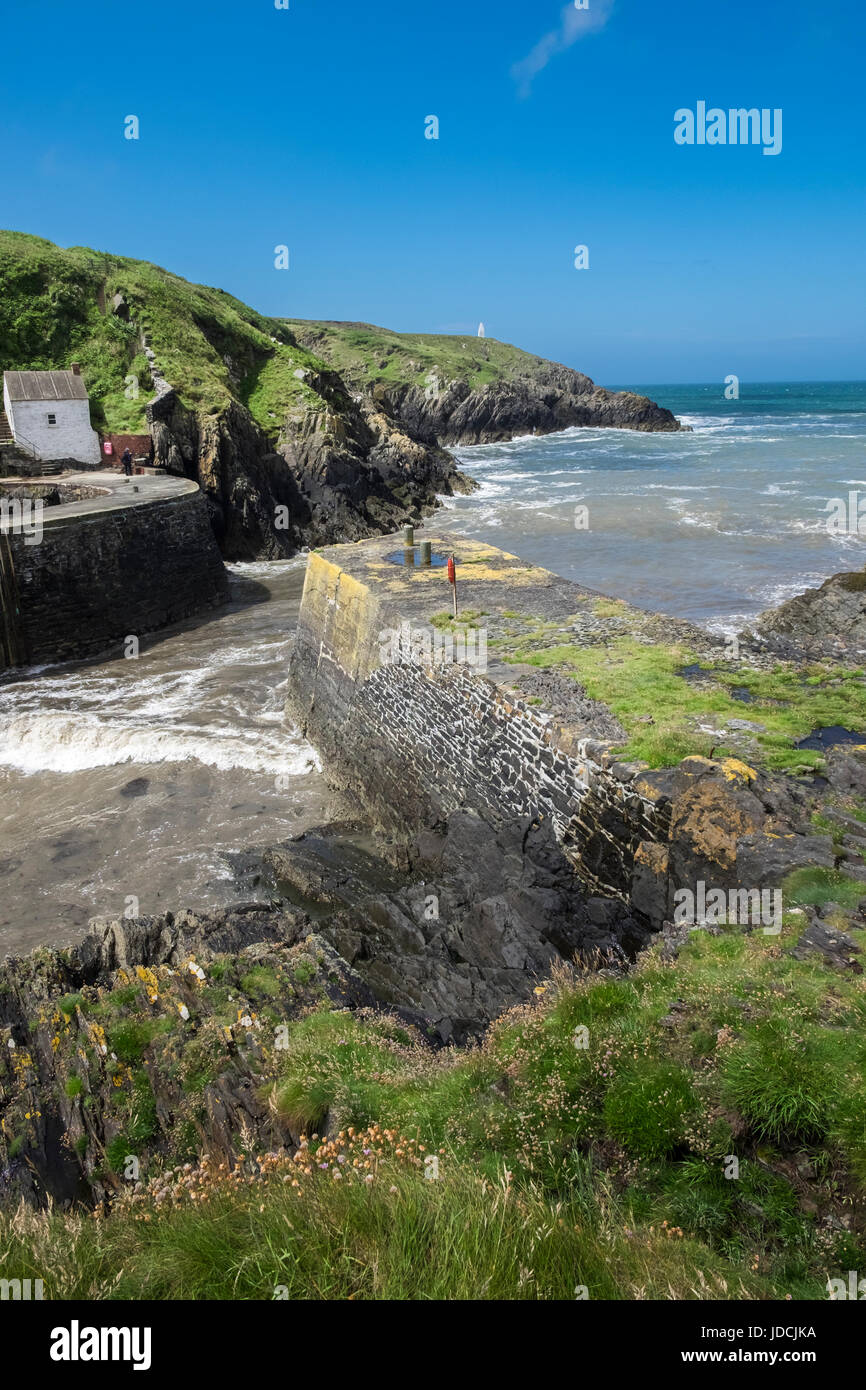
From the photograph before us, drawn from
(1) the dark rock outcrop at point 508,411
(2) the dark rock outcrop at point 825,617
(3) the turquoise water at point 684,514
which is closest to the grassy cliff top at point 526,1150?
(2) the dark rock outcrop at point 825,617

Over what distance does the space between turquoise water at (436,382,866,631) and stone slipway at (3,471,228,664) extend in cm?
1252

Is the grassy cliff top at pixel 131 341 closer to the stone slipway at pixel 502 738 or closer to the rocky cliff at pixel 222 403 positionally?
the rocky cliff at pixel 222 403

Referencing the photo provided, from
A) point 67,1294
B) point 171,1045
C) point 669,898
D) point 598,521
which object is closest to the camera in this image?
point 67,1294

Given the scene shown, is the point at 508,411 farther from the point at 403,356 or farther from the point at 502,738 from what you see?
the point at 502,738

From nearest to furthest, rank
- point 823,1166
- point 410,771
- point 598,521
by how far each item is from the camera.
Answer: point 823,1166
point 410,771
point 598,521

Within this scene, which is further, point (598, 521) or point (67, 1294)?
point (598, 521)

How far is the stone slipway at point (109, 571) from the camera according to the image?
23250 mm

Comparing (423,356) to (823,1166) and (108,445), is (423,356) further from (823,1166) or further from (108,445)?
(823,1166)

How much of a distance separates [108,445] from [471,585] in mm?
24752

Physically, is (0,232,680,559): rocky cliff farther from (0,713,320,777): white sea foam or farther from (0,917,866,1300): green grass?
(0,917,866,1300): green grass

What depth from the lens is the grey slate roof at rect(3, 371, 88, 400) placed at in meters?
33.5

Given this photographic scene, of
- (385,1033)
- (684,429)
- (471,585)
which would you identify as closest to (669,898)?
(385,1033)

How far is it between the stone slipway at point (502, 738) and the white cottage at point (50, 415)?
20.4 metres

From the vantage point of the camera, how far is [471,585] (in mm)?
16922
